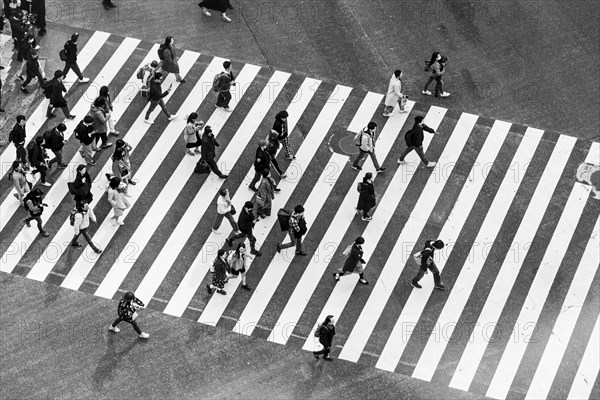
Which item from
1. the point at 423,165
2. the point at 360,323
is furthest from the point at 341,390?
the point at 423,165

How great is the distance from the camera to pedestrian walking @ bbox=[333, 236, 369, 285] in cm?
3002

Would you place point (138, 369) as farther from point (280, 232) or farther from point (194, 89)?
point (194, 89)

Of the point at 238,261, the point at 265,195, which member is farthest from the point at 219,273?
the point at 265,195

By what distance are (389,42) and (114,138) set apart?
9.29m

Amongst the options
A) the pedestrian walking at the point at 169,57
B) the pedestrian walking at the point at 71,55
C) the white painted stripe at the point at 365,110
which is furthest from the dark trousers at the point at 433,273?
the pedestrian walking at the point at 71,55

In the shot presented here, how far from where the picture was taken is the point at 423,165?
33.7 m

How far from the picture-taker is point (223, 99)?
113 feet

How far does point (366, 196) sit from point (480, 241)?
352 cm

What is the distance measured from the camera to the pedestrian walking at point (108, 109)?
32906 millimetres

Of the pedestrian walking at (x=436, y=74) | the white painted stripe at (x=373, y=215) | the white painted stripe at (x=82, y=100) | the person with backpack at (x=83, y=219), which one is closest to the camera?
the person with backpack at (x=83, y=219)

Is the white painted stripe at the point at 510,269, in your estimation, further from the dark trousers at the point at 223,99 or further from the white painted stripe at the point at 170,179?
the dark trousers at the point at 223,99

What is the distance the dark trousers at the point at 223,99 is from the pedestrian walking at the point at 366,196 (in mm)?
5404

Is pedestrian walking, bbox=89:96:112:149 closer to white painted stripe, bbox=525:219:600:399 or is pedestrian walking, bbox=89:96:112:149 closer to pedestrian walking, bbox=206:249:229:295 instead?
pedestrian walking, bbox=206:249:229:295

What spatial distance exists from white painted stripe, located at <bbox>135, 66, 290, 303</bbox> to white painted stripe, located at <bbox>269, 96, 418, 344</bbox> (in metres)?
2.92
